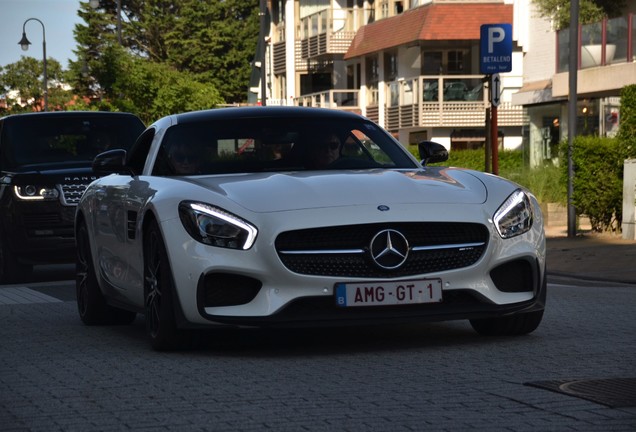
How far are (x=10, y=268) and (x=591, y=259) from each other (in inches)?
278

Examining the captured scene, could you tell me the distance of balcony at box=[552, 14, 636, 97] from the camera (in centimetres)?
3722

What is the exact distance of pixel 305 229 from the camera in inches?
314

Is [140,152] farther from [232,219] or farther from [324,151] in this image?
[232,219]

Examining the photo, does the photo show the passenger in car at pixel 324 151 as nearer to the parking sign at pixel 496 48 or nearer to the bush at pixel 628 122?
the parking sign at pixel 496 48

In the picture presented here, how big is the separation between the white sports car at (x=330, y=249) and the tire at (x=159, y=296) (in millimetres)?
10

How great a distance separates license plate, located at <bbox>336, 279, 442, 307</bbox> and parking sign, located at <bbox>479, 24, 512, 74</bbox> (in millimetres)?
13256

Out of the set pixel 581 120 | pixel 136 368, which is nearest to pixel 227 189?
pixel 136 368

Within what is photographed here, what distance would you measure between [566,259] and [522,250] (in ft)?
34.3

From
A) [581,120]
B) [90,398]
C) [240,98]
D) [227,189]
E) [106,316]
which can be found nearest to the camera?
[90,398]

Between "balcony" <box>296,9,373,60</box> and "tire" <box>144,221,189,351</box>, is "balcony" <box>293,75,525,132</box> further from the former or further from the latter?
"tire" <box>144,221,189,351</box>

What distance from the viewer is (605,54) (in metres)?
38.7


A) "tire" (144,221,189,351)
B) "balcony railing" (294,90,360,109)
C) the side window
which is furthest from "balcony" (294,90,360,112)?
"tire" (144,221,189,351)

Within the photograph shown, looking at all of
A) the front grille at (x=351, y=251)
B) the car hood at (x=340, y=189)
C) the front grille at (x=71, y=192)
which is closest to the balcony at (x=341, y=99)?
the front grille at (x=71, y=192)

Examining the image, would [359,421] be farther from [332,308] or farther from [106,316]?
[106,316]
